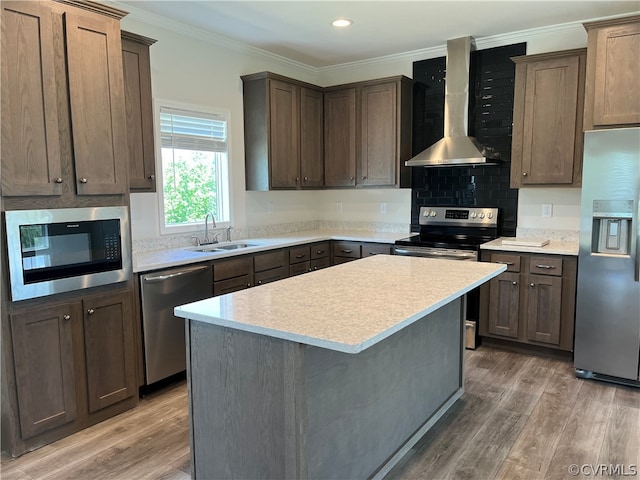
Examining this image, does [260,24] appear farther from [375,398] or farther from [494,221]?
[375,398]

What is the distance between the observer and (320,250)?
181 inches

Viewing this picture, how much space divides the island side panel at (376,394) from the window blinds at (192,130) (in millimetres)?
2525

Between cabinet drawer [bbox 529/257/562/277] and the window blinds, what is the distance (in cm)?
284

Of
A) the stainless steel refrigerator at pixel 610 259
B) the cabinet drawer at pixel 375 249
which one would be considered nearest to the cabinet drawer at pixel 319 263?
the cabinet drawer at pixel 375 249

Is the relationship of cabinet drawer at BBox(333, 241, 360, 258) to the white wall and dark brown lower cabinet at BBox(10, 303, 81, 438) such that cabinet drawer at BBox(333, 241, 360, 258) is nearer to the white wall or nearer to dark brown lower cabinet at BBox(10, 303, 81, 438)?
the white wall

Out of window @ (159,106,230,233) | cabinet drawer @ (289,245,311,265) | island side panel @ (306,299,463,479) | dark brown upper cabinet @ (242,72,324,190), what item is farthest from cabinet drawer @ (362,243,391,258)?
island side panel @ (306,299,463,479)

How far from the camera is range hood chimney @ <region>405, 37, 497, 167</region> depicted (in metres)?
4.15

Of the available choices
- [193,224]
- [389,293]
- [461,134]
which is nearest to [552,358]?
[461,134]

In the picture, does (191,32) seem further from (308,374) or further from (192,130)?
(308,374)

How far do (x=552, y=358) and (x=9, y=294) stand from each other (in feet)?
12.6

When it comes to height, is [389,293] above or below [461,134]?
below

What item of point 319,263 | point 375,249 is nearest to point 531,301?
point 375,249

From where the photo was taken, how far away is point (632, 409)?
2.96m

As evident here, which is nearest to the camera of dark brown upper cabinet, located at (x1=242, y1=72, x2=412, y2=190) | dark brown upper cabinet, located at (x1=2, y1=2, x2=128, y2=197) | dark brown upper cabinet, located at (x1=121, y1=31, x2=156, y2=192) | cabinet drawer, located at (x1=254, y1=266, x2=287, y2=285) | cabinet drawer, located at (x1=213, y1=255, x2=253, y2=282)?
dark brown upper cabinet, located at (x1=2, y1=2, x2=128, y2=197)
